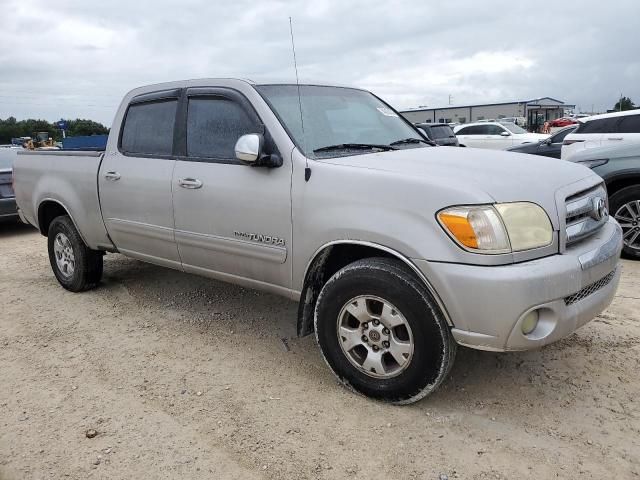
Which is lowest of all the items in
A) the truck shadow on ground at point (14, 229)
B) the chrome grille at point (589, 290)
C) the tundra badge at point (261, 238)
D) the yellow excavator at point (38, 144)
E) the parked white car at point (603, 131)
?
the truck shadow on ground at point (14, 229)

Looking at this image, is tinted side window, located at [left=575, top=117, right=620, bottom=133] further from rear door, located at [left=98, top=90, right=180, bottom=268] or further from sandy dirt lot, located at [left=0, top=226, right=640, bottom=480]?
rear door, located at [left=98, top=90, right=180, bottom=268]

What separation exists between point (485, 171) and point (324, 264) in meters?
1.08

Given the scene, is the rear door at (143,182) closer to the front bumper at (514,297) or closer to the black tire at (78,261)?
the black tire at (78,261)

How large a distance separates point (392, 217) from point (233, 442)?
141 cm

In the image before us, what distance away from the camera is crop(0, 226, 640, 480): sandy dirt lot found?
2.63 metres

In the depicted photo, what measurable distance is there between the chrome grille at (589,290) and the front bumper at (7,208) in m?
8.53

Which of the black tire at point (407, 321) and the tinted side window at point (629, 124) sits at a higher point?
the tinted side window at point (629, 124)

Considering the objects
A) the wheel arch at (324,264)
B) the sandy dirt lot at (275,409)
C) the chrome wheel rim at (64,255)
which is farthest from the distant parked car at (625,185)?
the chrome wheel rim at (64,255)

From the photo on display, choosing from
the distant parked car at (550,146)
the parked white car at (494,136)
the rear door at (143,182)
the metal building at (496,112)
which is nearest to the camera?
the rear door at (143,182)

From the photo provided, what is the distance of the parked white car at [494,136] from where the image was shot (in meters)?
17.7

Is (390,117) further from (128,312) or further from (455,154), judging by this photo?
(128,312)

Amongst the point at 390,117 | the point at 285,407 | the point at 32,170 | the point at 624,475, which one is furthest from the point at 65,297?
the point at 624,475

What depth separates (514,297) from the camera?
259cm

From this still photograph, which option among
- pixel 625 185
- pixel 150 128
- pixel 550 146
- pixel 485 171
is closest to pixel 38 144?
pixel 550 146
